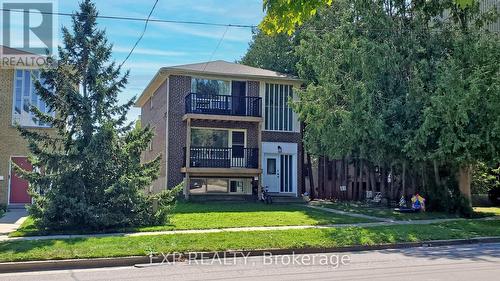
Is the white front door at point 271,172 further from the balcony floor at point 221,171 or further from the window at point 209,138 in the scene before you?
the window at point 209,138

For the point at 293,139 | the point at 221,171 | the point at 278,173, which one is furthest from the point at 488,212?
the point at 221,171

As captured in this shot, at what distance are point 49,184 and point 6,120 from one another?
9.56 meters

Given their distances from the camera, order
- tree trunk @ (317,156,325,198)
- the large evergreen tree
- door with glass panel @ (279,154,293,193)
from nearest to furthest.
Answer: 1. the large evergreen tree
2. door with glass panel @ (279,154,293,193)
3. tree trunk @ (317,156,325,198)

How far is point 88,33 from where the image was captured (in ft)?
50.0

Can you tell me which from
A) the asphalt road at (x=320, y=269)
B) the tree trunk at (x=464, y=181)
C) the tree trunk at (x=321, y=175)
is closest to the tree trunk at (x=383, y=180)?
the tree trunk at (x=464, y=181)

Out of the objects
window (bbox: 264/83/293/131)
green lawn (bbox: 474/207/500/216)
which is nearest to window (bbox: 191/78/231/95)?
window (bbox: 264/83/293/131)

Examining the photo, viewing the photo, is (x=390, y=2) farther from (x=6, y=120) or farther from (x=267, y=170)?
(x=6, y=120)

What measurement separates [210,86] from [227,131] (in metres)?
2.59

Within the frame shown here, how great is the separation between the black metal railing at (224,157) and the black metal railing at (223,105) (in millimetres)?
1909

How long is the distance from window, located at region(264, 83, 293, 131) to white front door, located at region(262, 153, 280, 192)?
1.63 m

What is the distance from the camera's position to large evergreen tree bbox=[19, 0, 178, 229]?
14.0 metres

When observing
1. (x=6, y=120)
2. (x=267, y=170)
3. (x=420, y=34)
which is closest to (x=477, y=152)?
(x=420, y=34)

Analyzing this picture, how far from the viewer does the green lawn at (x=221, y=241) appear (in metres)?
10.7

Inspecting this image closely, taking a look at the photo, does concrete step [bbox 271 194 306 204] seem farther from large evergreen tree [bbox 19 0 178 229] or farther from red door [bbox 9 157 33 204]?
red door [bbox 9 157 33 204]
